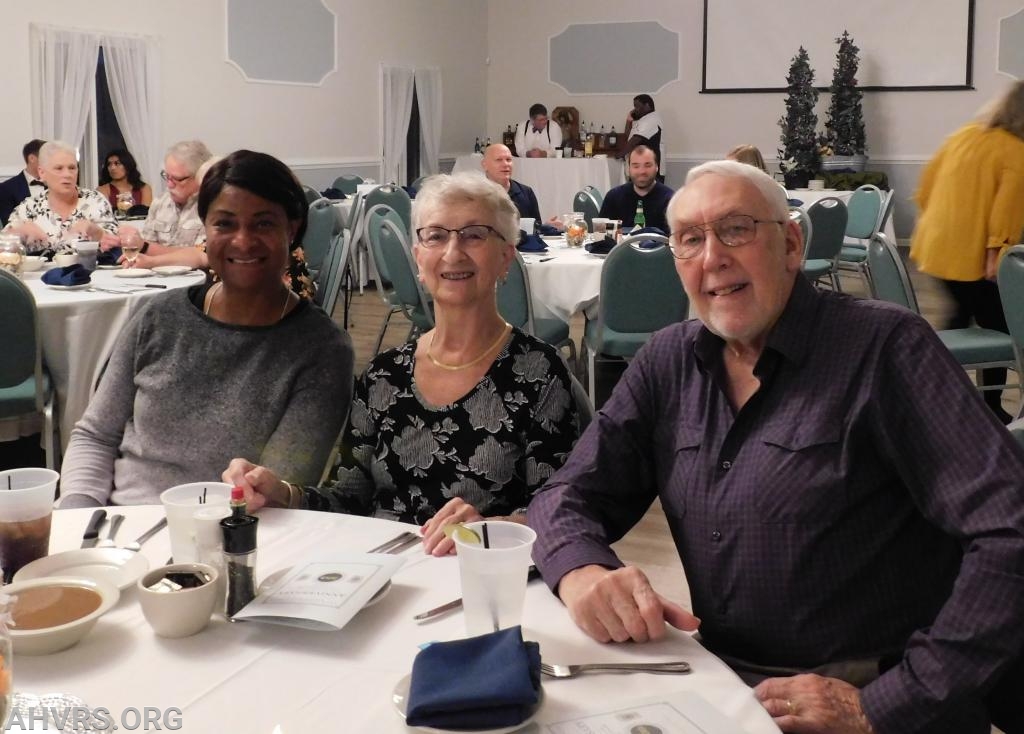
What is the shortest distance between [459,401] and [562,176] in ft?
32.5

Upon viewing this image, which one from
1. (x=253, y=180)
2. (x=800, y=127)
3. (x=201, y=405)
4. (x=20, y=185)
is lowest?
(x=201, y=405)

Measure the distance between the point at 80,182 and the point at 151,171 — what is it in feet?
2.09

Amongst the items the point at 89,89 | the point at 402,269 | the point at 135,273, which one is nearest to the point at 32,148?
the point at 89,89

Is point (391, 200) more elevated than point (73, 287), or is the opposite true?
point (391, 200)

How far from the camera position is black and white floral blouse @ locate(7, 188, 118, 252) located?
5301mm

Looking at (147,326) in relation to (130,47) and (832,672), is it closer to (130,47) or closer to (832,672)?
(832,672)

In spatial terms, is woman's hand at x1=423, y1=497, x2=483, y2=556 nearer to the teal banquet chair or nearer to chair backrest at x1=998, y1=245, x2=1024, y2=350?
the teal banquet chair

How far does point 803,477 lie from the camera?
1.40 metres

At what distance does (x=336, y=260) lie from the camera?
4.87 meters

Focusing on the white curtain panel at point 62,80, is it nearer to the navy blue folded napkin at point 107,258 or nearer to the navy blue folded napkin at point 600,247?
the navy blue folded napkin at point 107,258

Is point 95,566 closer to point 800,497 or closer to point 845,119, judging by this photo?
point 800,497

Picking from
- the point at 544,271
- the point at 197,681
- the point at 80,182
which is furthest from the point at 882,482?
the point at 80,182

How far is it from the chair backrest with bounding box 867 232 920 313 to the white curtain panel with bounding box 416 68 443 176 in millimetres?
8457

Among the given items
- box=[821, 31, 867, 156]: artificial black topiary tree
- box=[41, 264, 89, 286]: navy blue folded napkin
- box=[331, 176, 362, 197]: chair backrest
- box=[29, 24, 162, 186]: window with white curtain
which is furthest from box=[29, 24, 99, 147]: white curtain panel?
box=[821, 31, 867, 156]: artificial black topiary tree
